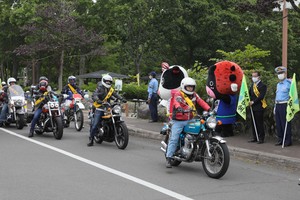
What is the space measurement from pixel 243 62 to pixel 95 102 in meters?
7.50

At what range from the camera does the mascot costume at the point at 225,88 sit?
1158 centimetres

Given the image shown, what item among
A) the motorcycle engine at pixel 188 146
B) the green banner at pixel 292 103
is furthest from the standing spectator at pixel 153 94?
the motorcycle engine at pixel 188 146

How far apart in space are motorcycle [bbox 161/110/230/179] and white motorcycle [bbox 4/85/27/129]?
7886mm

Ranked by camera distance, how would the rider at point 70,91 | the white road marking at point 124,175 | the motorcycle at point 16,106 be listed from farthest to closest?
the rider at point 70,91 → the motorcycle at point 16,106 → the white road marking at point 124,175

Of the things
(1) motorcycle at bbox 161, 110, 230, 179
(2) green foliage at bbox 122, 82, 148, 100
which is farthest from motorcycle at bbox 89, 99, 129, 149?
(2) green foliage at bbox 122, 82, 148, 100

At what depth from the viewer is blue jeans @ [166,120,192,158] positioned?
8.16 metres

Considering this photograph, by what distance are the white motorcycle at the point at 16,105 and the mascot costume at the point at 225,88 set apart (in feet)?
21.2

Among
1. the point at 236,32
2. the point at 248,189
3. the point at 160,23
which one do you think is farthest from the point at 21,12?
the point at 248,189

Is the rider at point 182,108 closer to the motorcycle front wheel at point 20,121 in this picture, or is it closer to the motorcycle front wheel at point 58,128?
the motorcycle front wheel at point 58,128

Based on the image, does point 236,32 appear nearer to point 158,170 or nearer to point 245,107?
point 245,107

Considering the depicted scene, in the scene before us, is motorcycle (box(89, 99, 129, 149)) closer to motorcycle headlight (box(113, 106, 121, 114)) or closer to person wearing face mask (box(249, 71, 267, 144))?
motorcycle headlight (box(113, 106, 121, 114))

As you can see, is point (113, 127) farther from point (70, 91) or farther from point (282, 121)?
point (70, 91)

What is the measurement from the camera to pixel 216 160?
7.62 meters

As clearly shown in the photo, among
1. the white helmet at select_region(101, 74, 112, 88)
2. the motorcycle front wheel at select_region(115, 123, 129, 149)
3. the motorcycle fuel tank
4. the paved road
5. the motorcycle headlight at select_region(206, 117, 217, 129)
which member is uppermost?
the white helmet at select_region(101, 74, 112, 88)
